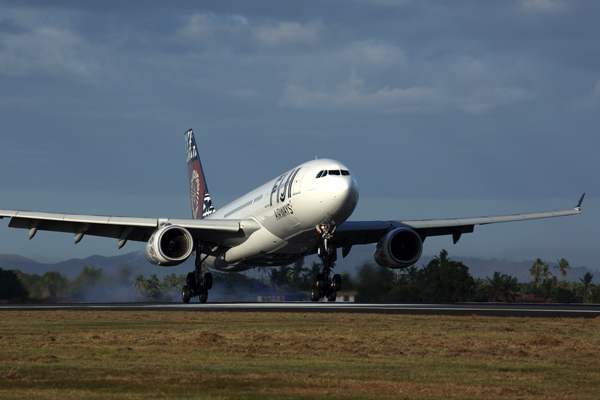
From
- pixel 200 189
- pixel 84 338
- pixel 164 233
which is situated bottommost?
pixel 84 338

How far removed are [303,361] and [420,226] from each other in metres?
30.0

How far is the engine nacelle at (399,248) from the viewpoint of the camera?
36.6 meters

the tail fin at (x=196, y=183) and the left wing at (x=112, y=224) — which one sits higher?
the tail fin at (x=196, y=183)

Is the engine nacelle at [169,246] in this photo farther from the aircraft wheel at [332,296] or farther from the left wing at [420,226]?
the left wing at [420,226]

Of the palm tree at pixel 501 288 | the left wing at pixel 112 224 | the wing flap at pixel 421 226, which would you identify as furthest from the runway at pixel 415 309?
the palm tree at pixel 501 288

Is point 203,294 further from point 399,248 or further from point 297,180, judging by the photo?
point 297,180

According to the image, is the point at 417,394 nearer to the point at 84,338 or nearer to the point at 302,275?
the point at 84,338

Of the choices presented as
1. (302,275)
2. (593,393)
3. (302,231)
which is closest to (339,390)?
(593,393)

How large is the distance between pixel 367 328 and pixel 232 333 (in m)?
3.54

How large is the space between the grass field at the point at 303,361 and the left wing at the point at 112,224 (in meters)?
18.3

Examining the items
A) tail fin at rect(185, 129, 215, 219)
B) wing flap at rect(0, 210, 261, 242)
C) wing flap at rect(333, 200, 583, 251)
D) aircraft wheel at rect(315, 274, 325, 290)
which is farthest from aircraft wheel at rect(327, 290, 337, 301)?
tail fin at rect(185, 129, 215, 219)

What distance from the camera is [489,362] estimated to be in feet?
35.3

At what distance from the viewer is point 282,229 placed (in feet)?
111

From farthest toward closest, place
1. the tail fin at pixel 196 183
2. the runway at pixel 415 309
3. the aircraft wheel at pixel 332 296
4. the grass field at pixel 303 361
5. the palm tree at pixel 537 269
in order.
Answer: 1. the palm tree at pixel 537 269
2. the tail fin at pixel 196 183
3. the aircraft wheel at pixel 332 296
4. the runway at pixel 415 309
5. the grass field at pixel 303 361
